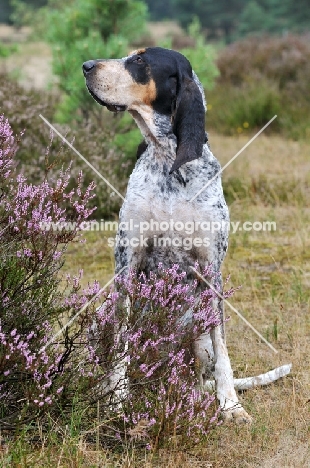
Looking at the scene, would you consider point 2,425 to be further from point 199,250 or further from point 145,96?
point 145,96

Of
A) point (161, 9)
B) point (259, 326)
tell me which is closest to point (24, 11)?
point (161, 9)

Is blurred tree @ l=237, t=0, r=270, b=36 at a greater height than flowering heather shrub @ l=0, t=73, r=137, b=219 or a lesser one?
greater

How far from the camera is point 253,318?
5.01 m

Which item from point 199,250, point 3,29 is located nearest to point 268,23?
point 3,29

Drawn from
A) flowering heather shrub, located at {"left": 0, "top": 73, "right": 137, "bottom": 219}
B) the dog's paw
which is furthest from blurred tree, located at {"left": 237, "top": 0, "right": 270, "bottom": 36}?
the dog's paw

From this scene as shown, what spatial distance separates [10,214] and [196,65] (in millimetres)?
4895

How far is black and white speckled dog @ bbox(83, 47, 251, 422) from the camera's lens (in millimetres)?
3676

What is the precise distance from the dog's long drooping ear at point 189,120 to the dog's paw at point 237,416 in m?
1.22

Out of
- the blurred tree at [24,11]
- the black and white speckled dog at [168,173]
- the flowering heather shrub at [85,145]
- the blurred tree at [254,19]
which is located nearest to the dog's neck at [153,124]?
the black and white speckled dog at [168,173]

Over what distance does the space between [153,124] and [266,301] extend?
76.3 inches

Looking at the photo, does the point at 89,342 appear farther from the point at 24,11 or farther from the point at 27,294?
the point at 24,11

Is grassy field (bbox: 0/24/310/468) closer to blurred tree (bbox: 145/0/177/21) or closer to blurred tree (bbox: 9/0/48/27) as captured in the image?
blurred tree (bbox: 9/0/48/27)

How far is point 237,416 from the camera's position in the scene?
358cm

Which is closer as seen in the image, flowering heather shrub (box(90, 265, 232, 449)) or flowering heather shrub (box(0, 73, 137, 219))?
flowering heather shrub (box(90, 265, 232, 449))
